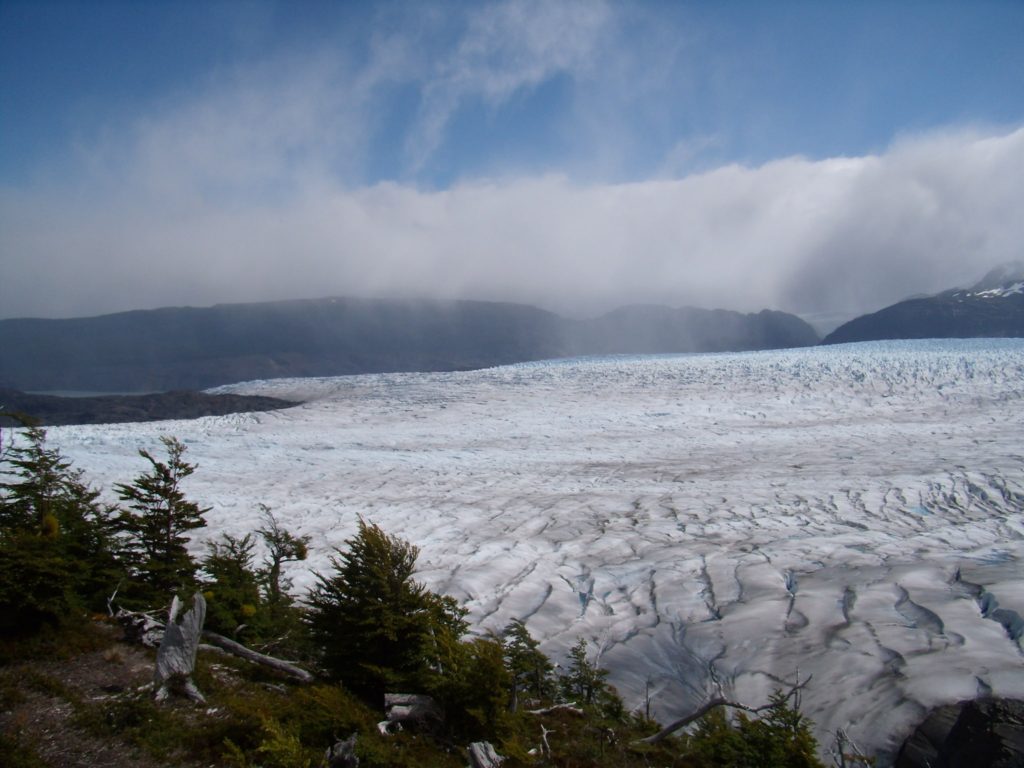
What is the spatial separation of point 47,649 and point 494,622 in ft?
19.0

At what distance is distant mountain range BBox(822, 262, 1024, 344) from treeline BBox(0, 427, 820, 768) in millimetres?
74326

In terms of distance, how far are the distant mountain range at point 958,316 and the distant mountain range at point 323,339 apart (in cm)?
Result: 1640

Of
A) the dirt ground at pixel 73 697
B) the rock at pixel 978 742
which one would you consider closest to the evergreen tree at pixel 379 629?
the dirt ground at pixel 73 697

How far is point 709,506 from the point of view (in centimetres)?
1400

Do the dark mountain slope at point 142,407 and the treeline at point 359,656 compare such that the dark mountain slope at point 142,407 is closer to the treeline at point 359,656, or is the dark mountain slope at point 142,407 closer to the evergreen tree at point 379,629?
the treeline at point 359,656

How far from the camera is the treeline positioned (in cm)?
399

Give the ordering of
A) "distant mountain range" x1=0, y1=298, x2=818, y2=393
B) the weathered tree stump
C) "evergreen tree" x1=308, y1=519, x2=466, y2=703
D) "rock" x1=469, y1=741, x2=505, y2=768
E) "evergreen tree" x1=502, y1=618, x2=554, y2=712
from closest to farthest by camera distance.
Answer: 1. "rock" x1=469, y1=741, x2=505, y2=768
2. the weathered tree stump
3. "evergreen tree" x1=308, y1=519, x2=466, y2=703
4. "evergreen tree" x1=502, y1=618, x2=554, y2=712
5. "distant mountain range" x1=0, y1=298, x2=818, y2=393

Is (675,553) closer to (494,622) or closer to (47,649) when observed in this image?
(494,622)

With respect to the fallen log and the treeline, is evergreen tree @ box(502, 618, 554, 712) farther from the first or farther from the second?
the fallen log

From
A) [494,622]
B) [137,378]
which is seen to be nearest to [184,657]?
[494,622]

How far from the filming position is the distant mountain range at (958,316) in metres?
65.3

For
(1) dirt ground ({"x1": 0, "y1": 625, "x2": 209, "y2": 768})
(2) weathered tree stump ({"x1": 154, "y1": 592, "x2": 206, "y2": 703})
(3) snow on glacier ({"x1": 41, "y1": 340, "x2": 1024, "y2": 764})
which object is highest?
(2) weathered tree stump ({"x1": 154, "y1": 592, "x2": 206, "y2": 703})

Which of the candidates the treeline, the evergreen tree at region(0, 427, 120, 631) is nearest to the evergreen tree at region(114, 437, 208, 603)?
the treeline

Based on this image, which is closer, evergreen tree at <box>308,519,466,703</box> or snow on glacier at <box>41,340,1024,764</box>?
evergreen tree at <box>308,519,466,703</box>
